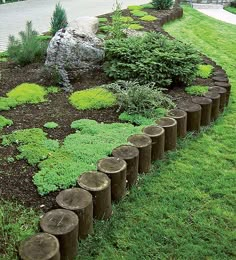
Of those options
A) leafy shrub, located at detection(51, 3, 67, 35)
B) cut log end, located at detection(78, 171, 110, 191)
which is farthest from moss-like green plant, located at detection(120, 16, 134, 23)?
cut log end, located at detection(78, 171, 110, 191)

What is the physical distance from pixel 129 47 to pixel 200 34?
5.62 metres

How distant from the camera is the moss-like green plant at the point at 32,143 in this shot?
425 centimetres

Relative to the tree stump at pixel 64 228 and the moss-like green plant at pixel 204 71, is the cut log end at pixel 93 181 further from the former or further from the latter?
the moss-like green plant at pixel 204 71

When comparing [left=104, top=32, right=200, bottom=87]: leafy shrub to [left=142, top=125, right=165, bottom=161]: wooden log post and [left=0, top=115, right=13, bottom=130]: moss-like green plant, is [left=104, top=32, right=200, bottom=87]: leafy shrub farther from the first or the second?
[left=0, top=115, right=13, bottom=130]: moss-like green plant

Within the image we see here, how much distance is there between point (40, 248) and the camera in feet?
9.41

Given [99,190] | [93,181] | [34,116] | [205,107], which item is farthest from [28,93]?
[99,190]

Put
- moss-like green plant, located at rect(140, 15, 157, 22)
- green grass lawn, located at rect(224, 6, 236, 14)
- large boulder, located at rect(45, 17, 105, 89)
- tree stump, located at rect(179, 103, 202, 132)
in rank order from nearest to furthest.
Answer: tree stump, located at rect(179, 103, 202, 132)
large boulder, located at rect(45, 17, 105, 89)
moss-like green plant, located at rect(140, 15, 157, 22)
green grass lawn, located at rect(224, 6, 236, 14)

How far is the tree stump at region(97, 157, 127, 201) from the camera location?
148 inches

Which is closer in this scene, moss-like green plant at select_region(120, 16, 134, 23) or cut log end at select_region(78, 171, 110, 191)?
cut log end at select_region(78, 171, 110, 191)

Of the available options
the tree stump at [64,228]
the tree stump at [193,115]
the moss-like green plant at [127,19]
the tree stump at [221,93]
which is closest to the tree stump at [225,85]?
the tree stump at [221,93]

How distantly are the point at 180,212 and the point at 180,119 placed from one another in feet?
4.76

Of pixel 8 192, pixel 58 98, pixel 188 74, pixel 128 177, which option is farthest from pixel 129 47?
pixel 8 192

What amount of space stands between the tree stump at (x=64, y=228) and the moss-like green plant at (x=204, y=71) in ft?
13.7

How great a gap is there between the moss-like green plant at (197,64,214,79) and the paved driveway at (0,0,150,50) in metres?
4.51
